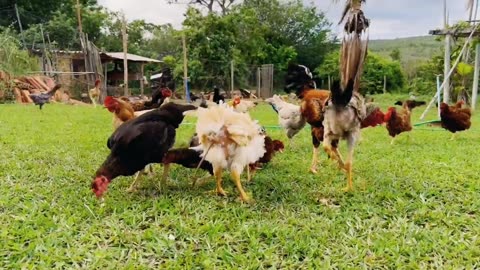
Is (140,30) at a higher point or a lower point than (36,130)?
higher

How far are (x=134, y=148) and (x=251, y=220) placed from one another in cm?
116

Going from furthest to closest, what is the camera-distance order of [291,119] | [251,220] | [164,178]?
1. [291,119]
2. [164,178]
3. [251,220]

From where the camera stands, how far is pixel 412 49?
33.5 m

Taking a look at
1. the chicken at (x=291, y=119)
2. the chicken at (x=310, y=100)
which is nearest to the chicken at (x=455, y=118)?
the chicken at (x=291, y=119)

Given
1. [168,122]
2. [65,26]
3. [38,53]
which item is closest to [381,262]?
[168,122]


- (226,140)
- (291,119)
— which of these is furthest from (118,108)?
(291,119)

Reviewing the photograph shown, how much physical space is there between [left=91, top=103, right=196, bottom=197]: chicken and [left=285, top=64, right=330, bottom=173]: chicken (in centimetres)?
163

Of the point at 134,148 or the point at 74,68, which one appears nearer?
the point at 134,148

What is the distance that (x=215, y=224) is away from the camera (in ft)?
10.7

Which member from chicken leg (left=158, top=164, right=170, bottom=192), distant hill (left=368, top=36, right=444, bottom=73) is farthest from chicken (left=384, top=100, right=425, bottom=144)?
distant hill (left=368, top=36, right=444, bottom=73)

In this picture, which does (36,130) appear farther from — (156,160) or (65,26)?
(65,26)

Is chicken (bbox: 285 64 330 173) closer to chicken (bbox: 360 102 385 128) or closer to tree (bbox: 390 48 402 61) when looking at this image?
chicken (bbox: 360 102 385 128)

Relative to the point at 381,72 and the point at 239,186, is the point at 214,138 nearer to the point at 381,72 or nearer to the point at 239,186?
the point at 239,186

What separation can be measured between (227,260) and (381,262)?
3.22ft
